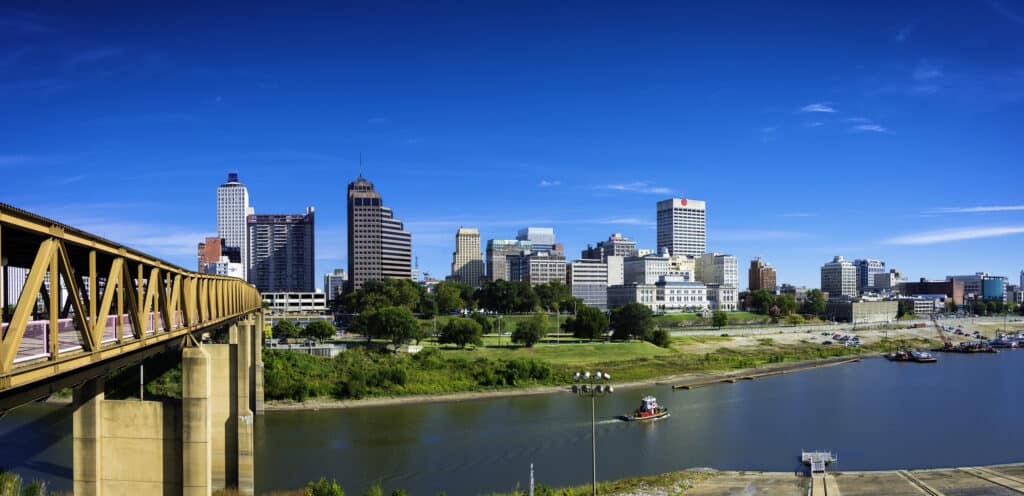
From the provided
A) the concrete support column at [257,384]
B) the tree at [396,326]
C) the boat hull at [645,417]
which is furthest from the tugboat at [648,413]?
the tree at [396,326]

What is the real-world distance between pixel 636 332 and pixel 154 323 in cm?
9010

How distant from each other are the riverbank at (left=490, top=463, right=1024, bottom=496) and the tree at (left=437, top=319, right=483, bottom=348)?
5085 centimetres

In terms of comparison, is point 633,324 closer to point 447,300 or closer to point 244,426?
point 447,300

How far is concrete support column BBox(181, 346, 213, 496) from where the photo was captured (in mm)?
25219

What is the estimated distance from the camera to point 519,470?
41.0 meters

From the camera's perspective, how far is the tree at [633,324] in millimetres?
106438

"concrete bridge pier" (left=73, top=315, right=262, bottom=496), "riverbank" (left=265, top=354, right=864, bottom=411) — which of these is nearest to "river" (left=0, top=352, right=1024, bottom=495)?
"riverbank" (left=265, top=354, right=864, bottom=411)

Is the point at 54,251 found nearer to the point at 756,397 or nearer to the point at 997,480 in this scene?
the point at 997,480

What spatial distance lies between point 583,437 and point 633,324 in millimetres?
58120

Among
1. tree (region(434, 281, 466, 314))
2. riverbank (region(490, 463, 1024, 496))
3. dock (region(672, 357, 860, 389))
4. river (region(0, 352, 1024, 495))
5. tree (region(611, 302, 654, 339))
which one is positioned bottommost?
dock (region(672, 357, 860, 389))

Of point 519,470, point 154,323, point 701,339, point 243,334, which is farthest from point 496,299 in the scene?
point 154,323

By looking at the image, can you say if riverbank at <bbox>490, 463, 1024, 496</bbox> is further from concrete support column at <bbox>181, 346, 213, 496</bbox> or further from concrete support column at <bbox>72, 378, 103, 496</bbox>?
concrete support column at <bbox>72, 378, 103, 496</bbox>

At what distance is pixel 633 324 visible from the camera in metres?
106

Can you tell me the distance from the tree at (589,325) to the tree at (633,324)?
2.25 m
